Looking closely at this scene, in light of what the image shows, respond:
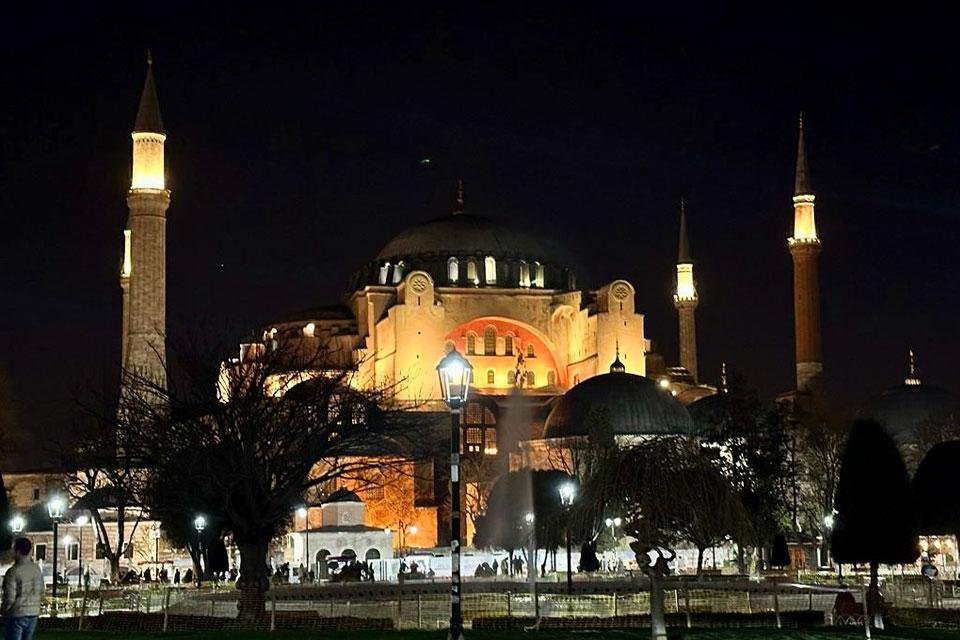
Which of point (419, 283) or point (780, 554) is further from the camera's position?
point (419, 283)

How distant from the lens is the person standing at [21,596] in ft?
52.3

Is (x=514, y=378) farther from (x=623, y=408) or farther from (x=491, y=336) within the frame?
(x=623, y=408)

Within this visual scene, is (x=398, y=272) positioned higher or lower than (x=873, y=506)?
higher

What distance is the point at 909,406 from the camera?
8988 cm

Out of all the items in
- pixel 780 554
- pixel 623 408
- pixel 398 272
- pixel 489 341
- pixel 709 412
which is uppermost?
pixel 398 272

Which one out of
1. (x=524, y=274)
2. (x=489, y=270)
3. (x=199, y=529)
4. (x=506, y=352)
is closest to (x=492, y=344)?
(x=506, y=352)

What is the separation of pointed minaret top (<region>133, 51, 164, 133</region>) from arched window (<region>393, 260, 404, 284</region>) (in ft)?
97.2

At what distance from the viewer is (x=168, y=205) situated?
70.3 metres

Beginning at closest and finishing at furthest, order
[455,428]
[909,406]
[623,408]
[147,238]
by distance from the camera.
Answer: [455,428], [147,238], [623,408], [909,406]

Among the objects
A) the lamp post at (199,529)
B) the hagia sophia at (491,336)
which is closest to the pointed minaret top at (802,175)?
the hagia sophia at (491,336)

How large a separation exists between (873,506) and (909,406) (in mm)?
61592

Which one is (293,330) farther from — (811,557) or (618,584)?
(618,584)

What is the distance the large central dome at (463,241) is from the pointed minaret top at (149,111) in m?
30.5

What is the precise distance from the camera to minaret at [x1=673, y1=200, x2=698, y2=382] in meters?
101
